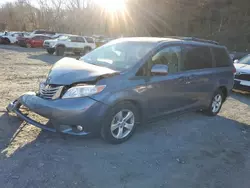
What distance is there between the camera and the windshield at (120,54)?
4.23 meters

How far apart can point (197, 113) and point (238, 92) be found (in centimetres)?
393

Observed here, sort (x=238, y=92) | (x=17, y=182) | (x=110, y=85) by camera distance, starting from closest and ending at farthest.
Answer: (x=17, y=182) < (x=110, y=85) < (x=238, y=92)

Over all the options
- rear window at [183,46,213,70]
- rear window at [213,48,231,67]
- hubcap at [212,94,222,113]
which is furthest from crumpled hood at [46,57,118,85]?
hubcap at [212,94,222,113]

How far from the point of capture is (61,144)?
3.90m

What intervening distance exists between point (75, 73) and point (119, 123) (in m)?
1.05

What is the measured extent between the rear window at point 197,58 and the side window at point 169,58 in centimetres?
24

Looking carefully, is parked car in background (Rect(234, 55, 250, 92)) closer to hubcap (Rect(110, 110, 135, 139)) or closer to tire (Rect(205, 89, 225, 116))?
tire (Rect(205, 89, 225, 116))

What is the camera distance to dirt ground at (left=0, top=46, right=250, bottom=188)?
3121 millimetres

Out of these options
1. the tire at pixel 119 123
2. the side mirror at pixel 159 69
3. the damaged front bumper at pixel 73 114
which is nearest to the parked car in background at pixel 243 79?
the side mirror at pixel 159 69

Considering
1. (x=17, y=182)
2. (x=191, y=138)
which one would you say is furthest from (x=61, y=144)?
(x=191, y=138)

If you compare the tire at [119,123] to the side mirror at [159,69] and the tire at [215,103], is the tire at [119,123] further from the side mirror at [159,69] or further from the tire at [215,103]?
the tire at [215,103]

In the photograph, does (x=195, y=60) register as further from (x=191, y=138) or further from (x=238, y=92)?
(x=238, y=92)

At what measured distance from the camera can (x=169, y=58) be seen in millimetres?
4629

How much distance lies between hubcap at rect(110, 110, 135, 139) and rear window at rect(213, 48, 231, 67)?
291 centimetres
